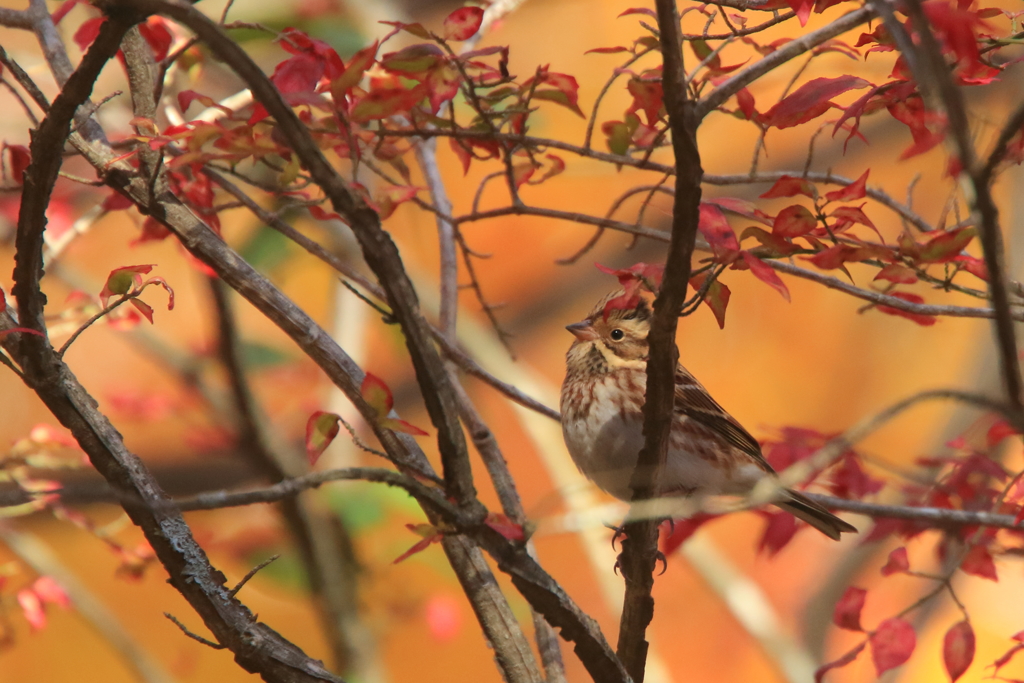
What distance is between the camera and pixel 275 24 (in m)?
4.08

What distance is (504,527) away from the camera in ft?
4.83

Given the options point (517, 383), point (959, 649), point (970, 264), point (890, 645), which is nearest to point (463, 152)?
point (970, 264)

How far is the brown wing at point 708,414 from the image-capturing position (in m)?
2.79

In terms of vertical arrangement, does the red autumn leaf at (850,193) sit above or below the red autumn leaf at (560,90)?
below

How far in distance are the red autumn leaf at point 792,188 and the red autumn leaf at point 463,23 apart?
64cm

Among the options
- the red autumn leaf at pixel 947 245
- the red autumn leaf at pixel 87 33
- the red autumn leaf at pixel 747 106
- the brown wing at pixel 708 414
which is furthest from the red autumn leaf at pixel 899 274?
the red autumn leaf at pixel 87 33

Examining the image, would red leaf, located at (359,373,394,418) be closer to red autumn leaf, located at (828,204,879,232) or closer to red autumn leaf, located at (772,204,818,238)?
red autumn leaf, located at (772,204,818,238)

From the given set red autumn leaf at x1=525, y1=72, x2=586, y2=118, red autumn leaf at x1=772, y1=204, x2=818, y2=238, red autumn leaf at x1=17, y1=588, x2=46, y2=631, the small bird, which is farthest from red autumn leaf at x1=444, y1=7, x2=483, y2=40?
red autumn leaf at x1=17, y1=588, x2=46, y2=631

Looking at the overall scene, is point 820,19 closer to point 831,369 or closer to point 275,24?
point 831,369

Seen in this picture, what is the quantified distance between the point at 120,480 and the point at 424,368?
0.67 m

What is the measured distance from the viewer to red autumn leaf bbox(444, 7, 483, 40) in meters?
1.77

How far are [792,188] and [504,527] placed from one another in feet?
2.92

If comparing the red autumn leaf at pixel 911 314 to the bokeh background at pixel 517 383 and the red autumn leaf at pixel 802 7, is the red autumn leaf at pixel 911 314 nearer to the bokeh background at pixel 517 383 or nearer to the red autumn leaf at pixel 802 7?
the red autumn leaf at pixel 802 7

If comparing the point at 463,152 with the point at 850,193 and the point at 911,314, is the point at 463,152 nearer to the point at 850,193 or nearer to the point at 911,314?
the point at 850,193
